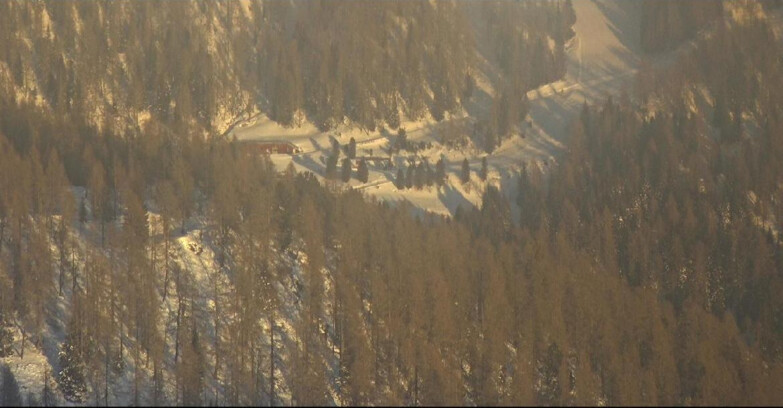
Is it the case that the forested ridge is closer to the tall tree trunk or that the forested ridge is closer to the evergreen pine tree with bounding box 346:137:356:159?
the tall tree trunk

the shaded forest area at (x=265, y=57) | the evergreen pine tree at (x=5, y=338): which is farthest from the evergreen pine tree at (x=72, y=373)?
the shaded forest area at (x=265, y=57)

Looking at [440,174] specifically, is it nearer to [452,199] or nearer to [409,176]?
[452,199]

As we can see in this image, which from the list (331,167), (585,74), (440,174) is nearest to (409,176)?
(440,174)

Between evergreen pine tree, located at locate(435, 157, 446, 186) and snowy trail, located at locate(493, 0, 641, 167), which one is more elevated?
snowy trail, located at locate(493, 0, 641, 167)

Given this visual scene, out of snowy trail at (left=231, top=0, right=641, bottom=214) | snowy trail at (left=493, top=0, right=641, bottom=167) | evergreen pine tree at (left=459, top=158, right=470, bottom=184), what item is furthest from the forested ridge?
snowy trail at (left=493, top=0, right=641, bottom=167)

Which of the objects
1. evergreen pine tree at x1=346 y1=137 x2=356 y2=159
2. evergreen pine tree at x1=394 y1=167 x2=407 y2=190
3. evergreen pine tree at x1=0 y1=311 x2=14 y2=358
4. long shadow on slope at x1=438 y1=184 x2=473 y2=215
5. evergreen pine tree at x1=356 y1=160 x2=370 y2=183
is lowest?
evergreen pine tree at x1=0 y1=311 x2=14 y2=358

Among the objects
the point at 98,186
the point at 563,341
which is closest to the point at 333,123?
the point at 98,186

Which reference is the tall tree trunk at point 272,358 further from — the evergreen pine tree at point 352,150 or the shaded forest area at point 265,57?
the evergreen pine tree at point 352,150

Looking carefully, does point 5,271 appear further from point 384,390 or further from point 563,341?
point 563,341
